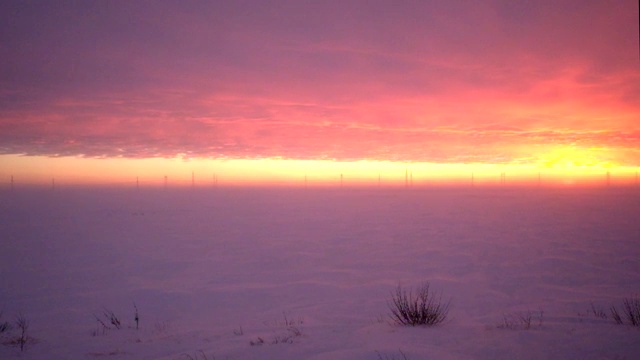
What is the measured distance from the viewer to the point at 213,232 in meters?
23.0

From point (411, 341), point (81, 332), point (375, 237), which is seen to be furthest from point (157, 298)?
point (375, 237)

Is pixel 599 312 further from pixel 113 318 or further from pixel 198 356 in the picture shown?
pixel 113 318

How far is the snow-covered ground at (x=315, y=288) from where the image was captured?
17.2 ft

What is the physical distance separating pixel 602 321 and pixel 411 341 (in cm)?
356

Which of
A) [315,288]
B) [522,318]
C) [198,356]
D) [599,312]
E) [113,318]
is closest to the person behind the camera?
[198,356]

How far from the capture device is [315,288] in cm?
1106

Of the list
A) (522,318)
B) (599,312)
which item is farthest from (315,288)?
(599,312)

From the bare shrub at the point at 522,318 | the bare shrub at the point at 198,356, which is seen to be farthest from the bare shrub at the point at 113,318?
the bare shrub at the point at 522,318

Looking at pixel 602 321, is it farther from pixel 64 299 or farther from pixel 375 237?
pixel 375 237

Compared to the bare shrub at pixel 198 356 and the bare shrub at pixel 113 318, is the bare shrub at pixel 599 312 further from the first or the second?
the bare shrub at pixel 113 318

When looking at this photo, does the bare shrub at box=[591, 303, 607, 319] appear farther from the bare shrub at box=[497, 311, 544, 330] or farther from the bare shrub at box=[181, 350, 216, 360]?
the bare shrub at box=[181, 350, 216, 360]

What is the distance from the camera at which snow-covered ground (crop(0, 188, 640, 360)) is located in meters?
5.25

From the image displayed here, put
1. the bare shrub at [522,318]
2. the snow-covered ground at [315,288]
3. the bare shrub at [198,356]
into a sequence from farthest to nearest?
1. the bare shrub at [522,318]
2. the snow-covered ground at [315,288]
3. the bare shrub at [198,356]

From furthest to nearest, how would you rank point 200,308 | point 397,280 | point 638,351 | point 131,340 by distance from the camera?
point 397,280
point 200,308
point 131,340
point 638,351
